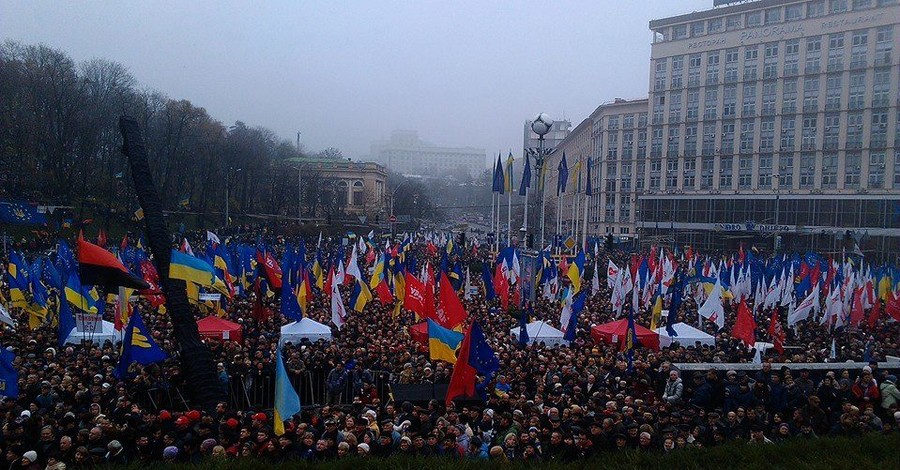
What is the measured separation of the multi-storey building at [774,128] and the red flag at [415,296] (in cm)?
4041

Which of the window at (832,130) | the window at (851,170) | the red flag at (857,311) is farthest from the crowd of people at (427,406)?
the window at (832,130)

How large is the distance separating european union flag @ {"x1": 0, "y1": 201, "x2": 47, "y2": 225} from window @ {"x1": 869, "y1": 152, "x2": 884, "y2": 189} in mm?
58522

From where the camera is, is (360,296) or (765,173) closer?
(360,296)

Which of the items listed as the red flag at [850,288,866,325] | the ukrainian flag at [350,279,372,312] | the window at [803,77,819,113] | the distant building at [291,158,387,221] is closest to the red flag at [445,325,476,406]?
the ukrainian flag at [350,279,372,312]

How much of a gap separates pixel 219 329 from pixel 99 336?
2.55m

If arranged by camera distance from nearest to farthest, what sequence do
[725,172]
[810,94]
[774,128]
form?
[810,94]
[774,128]
[725,172]

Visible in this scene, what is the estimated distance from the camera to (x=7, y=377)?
10.1m

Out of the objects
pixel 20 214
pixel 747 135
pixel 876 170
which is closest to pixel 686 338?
pixel 20 214

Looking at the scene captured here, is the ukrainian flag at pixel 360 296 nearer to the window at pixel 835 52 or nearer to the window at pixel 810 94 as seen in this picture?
the window at pixel 810 94

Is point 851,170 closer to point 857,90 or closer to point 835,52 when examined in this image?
point 857,90

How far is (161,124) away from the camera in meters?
64.3

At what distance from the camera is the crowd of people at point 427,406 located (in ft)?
24.8

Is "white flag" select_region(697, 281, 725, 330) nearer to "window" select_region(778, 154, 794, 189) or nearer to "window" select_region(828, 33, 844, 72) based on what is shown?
"window" select_region(778, 154, 794, 189)

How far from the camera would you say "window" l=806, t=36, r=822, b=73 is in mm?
56875
